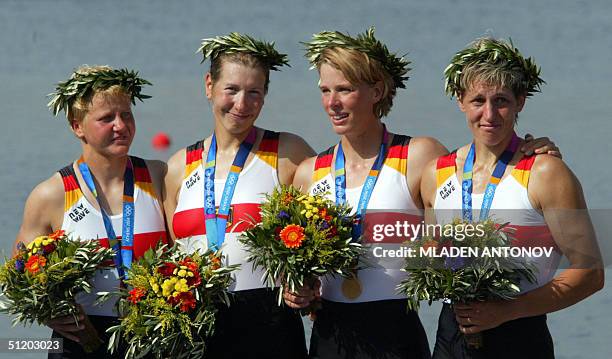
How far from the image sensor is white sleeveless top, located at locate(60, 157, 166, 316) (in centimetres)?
608

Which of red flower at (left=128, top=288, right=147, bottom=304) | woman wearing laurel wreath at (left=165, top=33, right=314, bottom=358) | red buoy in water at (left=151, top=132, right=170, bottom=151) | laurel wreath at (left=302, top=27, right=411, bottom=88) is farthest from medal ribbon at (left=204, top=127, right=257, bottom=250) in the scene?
red buoy in water at (left=151, top=132, right=170, bottom=151)

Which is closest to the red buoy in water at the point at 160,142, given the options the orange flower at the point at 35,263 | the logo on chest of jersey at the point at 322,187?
the logo on chest of jersey at the point at 322,187

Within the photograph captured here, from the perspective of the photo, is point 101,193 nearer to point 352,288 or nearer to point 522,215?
point 352,288

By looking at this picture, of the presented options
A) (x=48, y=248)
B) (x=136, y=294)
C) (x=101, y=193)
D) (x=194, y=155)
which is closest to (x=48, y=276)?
(x=48, y=248)

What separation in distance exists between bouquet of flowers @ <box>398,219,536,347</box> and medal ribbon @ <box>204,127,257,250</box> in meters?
1.20

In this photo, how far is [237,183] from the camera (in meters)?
6.16

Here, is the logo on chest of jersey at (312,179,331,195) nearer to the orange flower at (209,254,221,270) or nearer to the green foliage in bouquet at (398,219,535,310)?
the orange flower at (209,254,221,270)

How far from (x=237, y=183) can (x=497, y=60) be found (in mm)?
1518

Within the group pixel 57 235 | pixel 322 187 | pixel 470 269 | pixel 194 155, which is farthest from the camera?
pixel 194 155

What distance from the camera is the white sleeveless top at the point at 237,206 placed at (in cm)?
605

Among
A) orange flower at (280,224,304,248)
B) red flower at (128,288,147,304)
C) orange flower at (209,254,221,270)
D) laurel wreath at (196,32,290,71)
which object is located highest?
laurel wreath at (196,32,290,71)

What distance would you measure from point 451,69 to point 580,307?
5.15m

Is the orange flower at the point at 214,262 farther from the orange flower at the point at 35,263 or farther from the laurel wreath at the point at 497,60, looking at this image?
the laurel wreath at the point at 497,60

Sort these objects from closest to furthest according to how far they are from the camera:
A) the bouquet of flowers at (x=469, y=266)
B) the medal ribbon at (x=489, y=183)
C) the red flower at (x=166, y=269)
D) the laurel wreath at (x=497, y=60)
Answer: the bouquet of flowers at (x=469, y=266), the medal ribbon at (x=489, y=183), the laurel wreath at (x=497, y=60), the red flower at (x=166, y=269)
